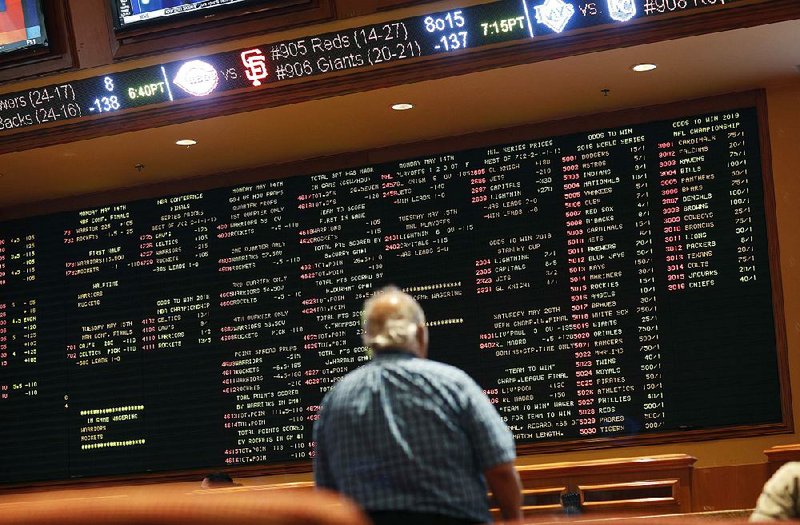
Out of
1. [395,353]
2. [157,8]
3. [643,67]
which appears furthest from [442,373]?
[157,8]

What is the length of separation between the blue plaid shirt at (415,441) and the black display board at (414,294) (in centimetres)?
355

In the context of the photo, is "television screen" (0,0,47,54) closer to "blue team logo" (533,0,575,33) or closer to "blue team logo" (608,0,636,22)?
"blue team logo" (533,0,575,33)

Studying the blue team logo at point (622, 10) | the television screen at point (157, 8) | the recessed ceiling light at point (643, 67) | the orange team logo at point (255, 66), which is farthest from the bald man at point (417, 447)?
the television screen at point (157, 8)

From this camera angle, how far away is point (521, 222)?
6.25 m

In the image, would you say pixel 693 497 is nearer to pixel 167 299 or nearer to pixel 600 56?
pixel 600 56

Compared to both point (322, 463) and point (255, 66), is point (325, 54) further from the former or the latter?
point (322, 463)

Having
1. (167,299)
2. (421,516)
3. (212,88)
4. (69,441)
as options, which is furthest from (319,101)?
(421,516)

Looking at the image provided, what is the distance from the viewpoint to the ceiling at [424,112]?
17.9 feet

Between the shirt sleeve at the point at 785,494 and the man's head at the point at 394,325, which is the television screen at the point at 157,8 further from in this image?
the shirt sleeve at the point at 785,494

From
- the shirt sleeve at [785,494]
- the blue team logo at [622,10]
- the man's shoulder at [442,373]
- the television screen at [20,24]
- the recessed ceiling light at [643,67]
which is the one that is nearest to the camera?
the man's shoulder at [442,373]

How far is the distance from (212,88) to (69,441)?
8.40ft

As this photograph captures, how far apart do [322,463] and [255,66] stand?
3.61 metres

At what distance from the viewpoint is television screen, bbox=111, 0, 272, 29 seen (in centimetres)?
594

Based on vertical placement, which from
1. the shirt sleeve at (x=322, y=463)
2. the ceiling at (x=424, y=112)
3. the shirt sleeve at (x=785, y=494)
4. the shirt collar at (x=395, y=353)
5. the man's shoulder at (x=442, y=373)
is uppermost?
the ceiling at (x=424, y=112)
